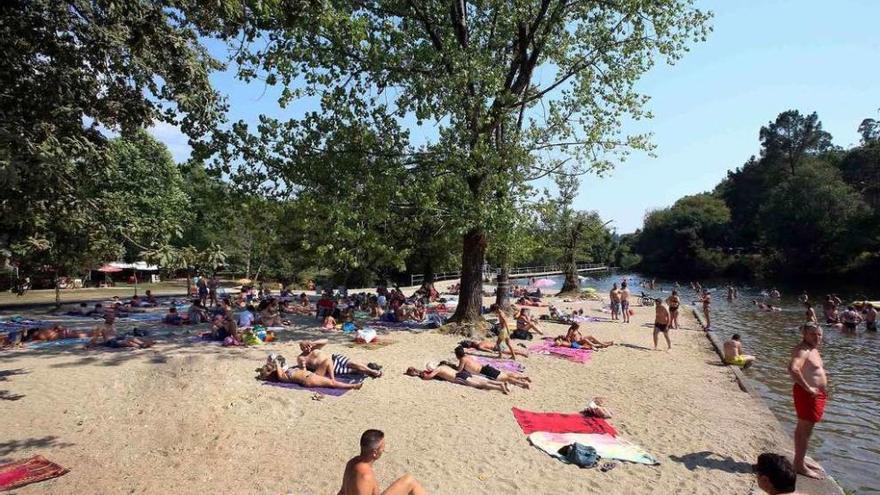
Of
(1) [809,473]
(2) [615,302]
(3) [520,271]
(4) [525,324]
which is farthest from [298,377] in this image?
(3) [520,271]

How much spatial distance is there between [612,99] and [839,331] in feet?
49.0

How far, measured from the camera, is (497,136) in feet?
55.7

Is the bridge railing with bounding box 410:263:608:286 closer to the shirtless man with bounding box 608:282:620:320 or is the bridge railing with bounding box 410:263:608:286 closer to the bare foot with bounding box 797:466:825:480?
the shirtless man with bounding box 608:282:620:320

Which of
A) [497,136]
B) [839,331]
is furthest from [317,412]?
[839,331]

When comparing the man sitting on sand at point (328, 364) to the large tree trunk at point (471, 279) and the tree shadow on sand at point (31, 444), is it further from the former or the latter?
the large tree trunk at point (471, 279)

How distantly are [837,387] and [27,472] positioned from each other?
53.7 feet

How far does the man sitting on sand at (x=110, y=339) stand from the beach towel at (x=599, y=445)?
1021 centimetres

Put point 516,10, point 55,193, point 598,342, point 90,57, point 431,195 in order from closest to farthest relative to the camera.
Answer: point 55,193, point 90,57, point 431,195, point 516,10, point 598,342

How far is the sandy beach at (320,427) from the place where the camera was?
263 inches

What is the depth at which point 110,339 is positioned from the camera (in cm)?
1326

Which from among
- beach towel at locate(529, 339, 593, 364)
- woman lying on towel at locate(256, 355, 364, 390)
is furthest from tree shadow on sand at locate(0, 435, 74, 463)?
beach towel at locate(529, 339, 593, 364)

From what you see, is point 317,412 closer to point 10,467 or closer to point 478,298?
point 10,467

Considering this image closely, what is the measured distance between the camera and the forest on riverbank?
176ft

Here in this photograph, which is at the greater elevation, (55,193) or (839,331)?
(55,193)
